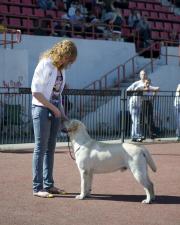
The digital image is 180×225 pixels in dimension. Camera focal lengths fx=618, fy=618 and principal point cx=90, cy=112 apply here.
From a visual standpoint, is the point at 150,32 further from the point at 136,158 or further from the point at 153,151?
the point at 136,158

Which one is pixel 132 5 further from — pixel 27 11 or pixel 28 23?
pixel 28 23

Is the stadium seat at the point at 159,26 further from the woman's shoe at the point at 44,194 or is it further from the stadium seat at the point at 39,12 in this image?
the woman's shoe at the point at 44,194

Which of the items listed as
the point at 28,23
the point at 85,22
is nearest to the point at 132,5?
the point at 85,22

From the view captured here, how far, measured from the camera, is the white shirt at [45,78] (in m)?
8.19

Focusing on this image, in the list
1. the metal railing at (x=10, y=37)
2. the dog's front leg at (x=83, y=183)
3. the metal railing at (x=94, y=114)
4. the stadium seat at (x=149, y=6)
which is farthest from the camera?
the stadium seat at (x=149, y=6)

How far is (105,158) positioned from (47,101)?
1.08 metres

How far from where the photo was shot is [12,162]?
12609mm

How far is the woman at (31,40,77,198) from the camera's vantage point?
8.21m

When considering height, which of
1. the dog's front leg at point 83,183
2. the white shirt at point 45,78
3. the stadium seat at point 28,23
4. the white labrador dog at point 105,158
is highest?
the stadium seat at point 28,23

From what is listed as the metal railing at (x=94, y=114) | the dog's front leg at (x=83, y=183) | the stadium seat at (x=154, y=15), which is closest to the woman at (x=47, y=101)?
the dog's front leg at (x=83, y=183)

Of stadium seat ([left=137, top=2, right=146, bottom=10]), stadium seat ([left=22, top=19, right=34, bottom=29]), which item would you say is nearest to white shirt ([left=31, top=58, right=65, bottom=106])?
stadium seat ([left=22, top=19, right=34, bottom=29])

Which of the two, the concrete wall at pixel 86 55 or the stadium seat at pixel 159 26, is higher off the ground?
the stadium seat at pixel 159 26

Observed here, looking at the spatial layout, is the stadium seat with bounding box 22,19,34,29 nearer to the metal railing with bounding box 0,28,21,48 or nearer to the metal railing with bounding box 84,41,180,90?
the metal railing with bounding box 0,28,21,48

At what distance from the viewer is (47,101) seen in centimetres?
819
